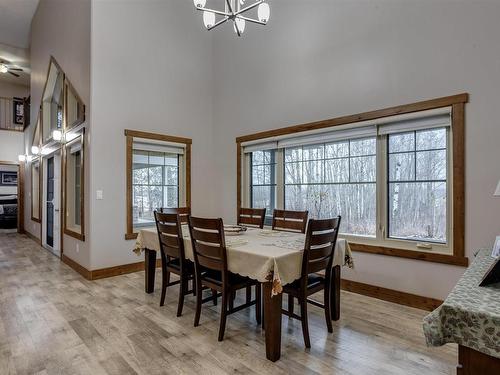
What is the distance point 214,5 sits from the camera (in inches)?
221

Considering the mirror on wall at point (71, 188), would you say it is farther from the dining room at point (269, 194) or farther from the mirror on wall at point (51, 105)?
the mirror on wall at point (51, 105)

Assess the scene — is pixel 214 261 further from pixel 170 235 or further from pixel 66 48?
pixel 66 48

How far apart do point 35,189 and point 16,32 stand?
161 inches

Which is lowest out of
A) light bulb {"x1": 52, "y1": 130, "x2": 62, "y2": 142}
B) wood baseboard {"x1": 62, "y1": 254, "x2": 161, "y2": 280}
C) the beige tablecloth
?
wood baseboard {"x1": 62, "y1": 254, "x2": 161, "y2": 280}

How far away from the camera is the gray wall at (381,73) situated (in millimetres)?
2746

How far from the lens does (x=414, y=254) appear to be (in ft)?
10.3

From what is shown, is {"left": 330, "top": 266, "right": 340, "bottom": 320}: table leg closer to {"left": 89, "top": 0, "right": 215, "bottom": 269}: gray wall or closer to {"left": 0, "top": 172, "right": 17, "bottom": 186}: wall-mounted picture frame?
{"left": 89, "top": 0, "right": 215, "bottom": 269}: gray wall

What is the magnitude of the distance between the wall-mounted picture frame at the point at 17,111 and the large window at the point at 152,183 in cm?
707

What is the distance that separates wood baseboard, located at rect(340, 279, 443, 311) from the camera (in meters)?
3.04

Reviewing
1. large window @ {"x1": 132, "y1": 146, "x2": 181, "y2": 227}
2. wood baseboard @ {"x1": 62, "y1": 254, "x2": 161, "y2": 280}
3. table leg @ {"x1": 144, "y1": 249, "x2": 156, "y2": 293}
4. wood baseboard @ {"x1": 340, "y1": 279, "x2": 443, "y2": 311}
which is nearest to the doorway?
wood baseboard @ {"x1": 62, "y1": 254, "x2": 161, "y2": 280}

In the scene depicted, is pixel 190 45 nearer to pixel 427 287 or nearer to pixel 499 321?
pixel 427 287

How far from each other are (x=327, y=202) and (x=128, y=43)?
3771mm

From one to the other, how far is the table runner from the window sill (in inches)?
76.8

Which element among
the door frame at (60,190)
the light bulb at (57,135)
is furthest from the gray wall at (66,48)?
the light bulb at (57,135)
